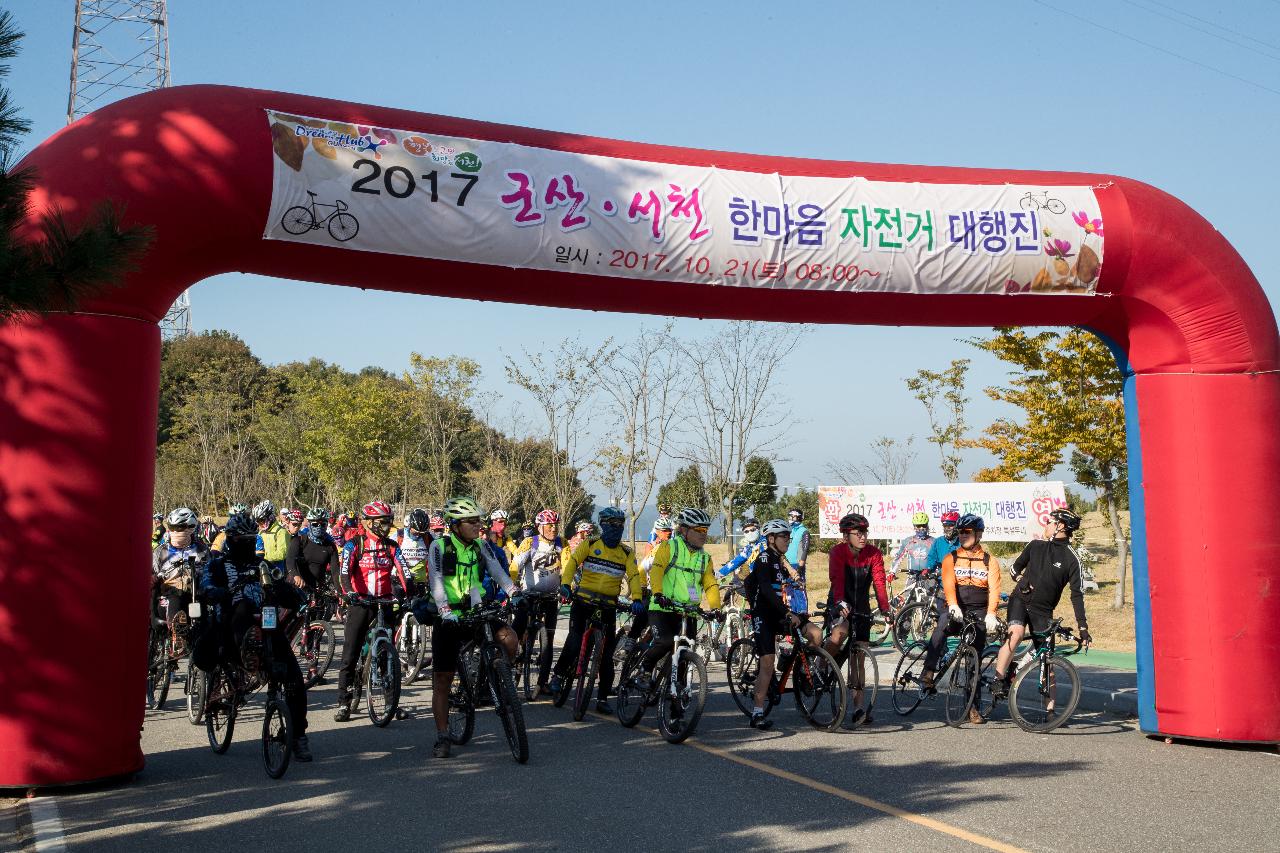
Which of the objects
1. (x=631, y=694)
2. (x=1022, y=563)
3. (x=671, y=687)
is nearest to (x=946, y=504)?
(x=1022, y=563)

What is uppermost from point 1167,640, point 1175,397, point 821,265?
point 821,265

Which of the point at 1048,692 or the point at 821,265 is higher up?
the point at 821,265

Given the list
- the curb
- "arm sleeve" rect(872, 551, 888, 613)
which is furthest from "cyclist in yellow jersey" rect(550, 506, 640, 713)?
the curb

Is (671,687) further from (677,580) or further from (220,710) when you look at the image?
(220,710)

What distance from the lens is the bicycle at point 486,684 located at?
9570mm

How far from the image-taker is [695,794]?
27.4ft

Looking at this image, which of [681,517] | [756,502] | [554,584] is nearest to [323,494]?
[756,502]

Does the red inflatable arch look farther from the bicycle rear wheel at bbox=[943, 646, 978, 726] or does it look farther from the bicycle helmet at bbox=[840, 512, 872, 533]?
the bicycle helmet at bbox=[840, 512, 872, 533]

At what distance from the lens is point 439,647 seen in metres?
10.1

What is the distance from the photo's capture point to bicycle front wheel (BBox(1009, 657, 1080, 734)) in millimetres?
11062

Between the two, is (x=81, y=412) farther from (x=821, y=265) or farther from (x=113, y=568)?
(x=821, y=265)

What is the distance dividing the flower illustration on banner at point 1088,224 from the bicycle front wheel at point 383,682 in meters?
7.62

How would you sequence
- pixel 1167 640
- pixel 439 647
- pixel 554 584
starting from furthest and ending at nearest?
1. pixel 554 584
2. pixel 1167 640
3. pixel 439 647

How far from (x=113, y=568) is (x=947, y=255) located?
24.9 feet
